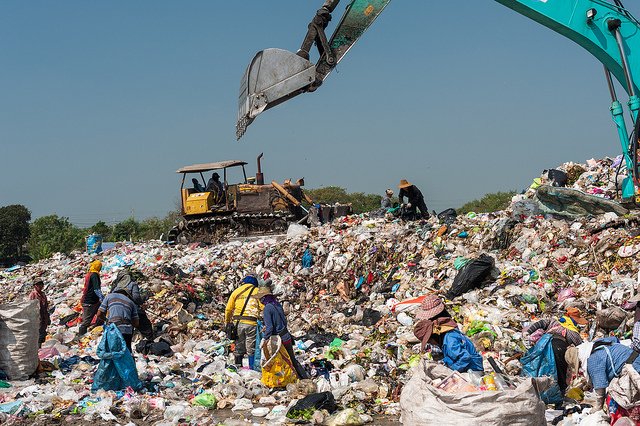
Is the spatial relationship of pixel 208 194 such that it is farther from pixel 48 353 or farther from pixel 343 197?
pixel 343 197

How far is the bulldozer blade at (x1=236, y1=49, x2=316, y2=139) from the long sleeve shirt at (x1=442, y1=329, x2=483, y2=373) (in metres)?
4.04

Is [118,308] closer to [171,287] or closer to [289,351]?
[289,351]

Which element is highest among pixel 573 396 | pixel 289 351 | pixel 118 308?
pixel 118 308

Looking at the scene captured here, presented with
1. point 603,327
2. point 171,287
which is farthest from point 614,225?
point 171,287

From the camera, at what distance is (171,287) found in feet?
43.2

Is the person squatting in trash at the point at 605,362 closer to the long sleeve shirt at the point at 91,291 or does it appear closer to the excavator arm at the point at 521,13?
the excavator arm at the point at 521,13

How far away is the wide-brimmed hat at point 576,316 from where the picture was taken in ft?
26.3

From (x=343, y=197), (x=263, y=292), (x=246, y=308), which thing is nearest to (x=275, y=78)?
(x=263, y=292)

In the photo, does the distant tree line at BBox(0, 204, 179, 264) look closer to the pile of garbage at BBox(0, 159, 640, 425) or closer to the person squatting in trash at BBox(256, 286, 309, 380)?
the pile of garbage at BBox(0, 159, 640, 425)

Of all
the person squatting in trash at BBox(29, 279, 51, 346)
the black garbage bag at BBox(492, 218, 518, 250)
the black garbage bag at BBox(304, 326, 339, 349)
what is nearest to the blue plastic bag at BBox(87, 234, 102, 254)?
the person squatting in trash at BBox(29, 279, 51, 346)

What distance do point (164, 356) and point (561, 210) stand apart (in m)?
6.73

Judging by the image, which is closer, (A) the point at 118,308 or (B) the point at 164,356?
(A) the point at 118,308

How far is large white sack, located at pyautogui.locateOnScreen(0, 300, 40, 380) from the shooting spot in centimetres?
812

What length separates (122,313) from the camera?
8195mm
